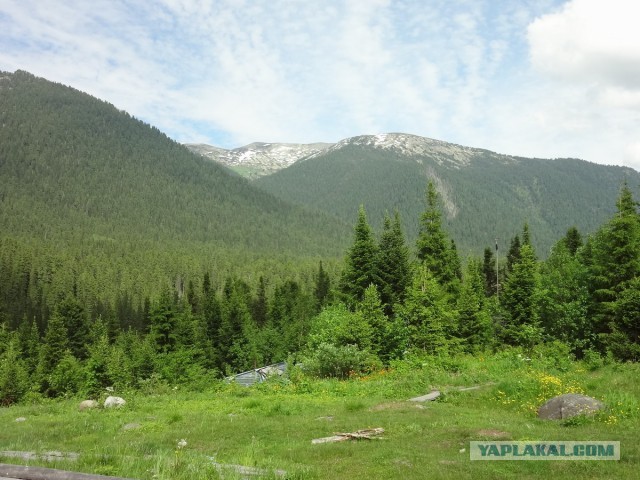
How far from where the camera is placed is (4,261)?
16312 cm

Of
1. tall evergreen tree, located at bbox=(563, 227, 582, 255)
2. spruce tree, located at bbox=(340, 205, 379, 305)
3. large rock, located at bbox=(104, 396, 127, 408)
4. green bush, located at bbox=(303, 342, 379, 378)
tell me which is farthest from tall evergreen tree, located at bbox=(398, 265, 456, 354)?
tall evergreen tree, located at bbox=(563, 227, 582, 255)

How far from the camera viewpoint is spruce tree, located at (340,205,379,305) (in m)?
42.1

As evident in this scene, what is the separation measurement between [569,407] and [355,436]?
22.8 ft

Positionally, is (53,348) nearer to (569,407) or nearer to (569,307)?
→ (569,307)

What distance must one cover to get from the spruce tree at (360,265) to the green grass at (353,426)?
16.7m

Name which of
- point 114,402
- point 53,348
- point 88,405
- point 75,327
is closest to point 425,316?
point 114,402

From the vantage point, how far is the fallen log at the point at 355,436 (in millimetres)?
12383

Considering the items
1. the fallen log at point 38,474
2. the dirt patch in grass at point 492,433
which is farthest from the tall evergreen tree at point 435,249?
the fallen log at point 38,474

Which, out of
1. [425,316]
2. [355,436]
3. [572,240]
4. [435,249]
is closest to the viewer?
[355,436]

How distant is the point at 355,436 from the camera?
12.4m

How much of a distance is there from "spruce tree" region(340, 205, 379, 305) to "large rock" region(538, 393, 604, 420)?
89.6ft

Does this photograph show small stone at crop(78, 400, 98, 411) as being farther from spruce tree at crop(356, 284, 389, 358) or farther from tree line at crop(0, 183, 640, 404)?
spruce tree at crop(356, 284, 389, 358)

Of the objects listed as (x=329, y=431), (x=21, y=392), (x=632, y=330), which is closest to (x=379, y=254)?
(x=632, y=330)

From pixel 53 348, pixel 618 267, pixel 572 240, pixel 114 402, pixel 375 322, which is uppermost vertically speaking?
pixel 572 240
